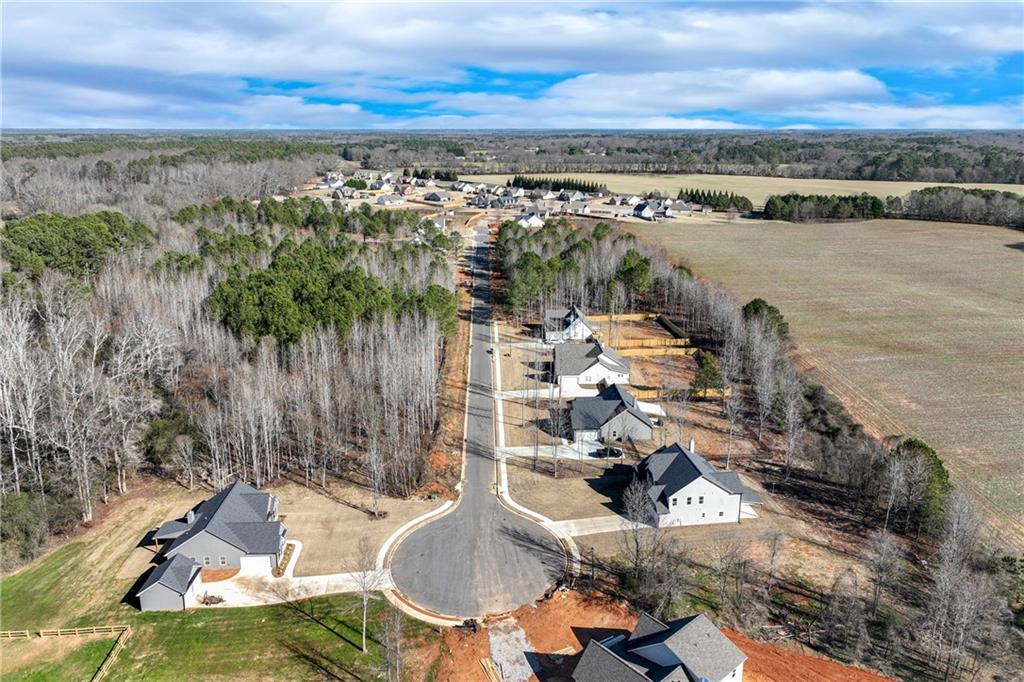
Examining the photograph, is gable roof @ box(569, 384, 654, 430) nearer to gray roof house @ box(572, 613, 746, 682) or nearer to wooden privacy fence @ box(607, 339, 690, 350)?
wooden privacy fence @ box(607, 339, 690, 350)

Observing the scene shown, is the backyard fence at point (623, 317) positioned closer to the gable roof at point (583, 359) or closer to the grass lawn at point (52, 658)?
the gable roof at point (583, 359)

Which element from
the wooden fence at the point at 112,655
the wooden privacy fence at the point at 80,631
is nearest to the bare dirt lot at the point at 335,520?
the wooden fence at the point at 112,655

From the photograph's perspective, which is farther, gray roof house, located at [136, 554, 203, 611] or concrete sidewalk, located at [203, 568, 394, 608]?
concrete sidewalk, located at [203, 568, 394, 608]

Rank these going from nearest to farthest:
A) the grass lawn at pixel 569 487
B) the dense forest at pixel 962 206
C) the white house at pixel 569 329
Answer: the grass lawn at pixel 569 487 → the white house at pixel 569 329 → the dense forest at pixel 962 206

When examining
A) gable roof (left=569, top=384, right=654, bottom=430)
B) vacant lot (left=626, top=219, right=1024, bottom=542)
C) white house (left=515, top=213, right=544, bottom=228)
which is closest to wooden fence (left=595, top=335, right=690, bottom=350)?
vacant lot (left=626, top=219, right=1024, bottom=542)

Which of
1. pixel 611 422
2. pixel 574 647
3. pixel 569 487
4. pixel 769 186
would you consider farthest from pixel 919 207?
pixel 574 647

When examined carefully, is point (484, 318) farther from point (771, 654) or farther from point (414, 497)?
point (771, 654)

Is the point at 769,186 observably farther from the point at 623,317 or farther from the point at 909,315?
the point at 623,317
